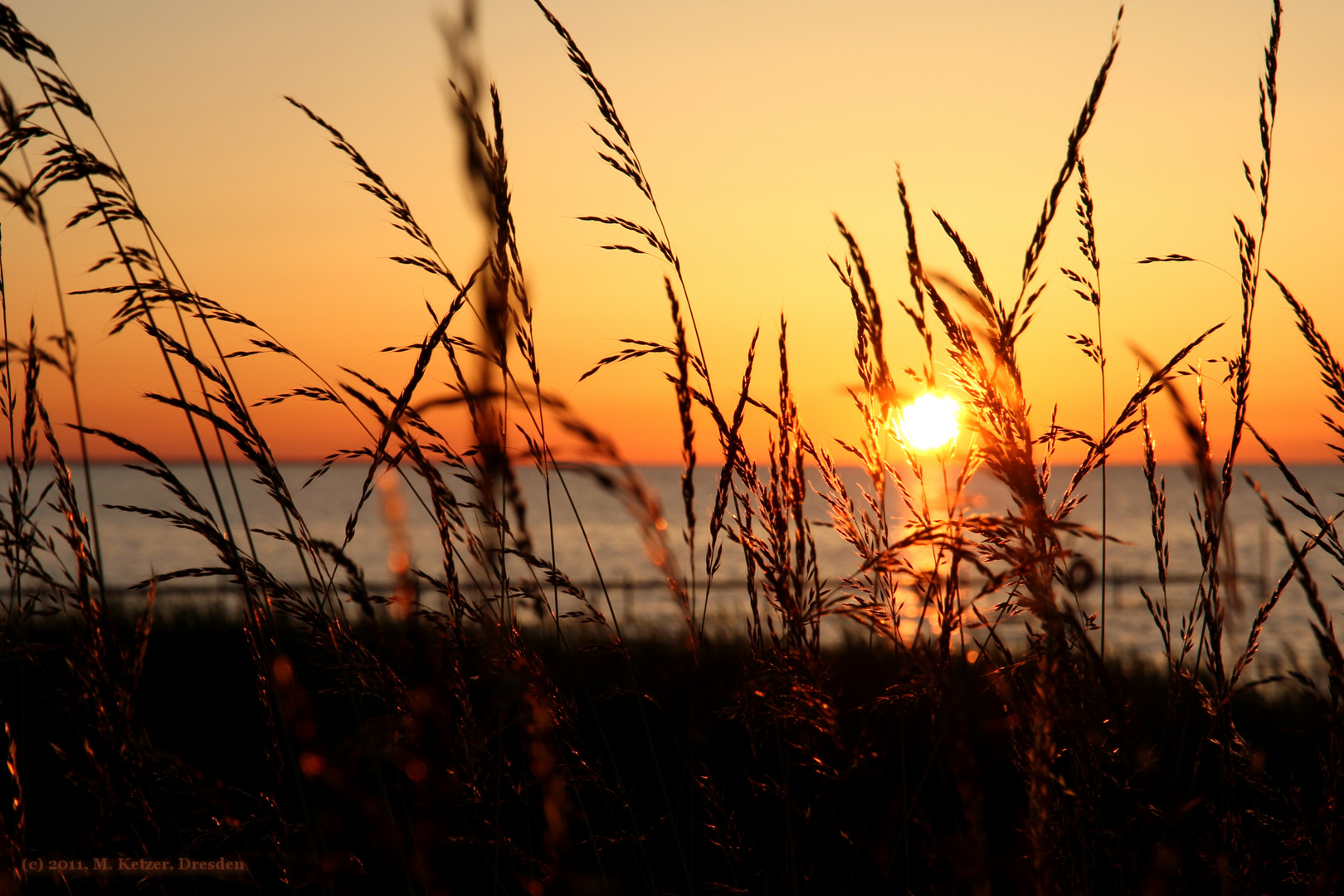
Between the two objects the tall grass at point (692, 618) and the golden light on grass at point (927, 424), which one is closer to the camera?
the tall grass at point (692, 618)

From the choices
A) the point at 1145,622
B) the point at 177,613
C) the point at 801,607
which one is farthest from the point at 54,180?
the point at 1145,622

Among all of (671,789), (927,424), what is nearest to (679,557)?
(671,789)

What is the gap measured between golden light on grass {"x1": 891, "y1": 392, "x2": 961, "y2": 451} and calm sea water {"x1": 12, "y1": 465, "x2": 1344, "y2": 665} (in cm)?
12

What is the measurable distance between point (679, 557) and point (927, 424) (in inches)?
358

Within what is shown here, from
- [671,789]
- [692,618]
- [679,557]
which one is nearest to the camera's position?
[692,618]

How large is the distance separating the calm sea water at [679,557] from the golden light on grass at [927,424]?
12 cm

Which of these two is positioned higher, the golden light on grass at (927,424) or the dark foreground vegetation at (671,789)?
the golden light on grass at (927,424)

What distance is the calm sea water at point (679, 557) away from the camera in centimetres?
207

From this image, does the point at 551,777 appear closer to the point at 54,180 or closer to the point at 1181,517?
the point at 54,180

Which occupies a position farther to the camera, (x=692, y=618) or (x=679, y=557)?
(x=679, y=557)

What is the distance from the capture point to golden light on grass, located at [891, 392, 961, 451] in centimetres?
165

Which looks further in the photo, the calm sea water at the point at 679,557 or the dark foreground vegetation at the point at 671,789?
the calm sea water at the point at 679,557

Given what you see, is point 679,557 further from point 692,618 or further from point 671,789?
point 692,618

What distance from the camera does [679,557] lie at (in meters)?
10.7
